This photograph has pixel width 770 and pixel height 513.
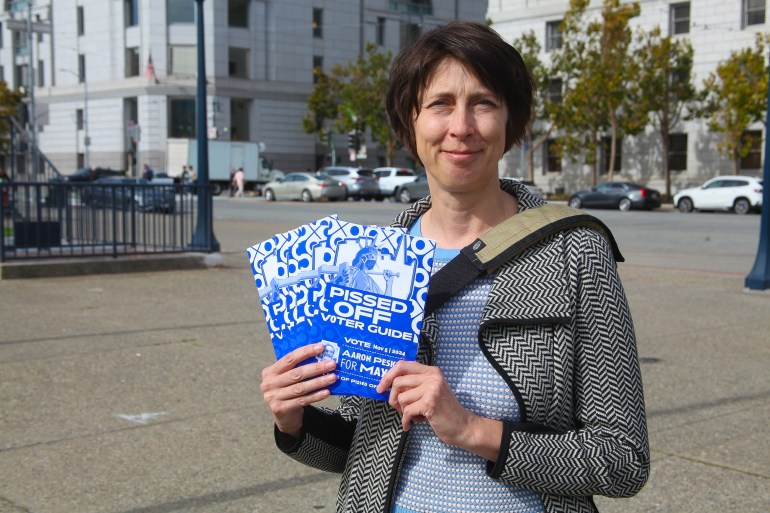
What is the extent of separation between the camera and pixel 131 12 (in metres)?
65.2

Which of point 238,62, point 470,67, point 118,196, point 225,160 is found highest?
point 238,62

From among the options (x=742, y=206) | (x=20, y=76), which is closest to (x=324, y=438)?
(x=742, y=206)

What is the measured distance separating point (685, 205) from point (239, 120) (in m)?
34.7

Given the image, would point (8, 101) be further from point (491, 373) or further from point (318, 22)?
point (491, 373)

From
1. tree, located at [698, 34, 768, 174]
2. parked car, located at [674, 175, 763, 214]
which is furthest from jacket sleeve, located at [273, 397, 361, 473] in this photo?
tree, located at [698, 34, 768, 174]

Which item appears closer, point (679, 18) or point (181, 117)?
point (679, 18)

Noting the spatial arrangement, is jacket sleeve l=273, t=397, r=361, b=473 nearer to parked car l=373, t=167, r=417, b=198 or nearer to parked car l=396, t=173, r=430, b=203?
parked car l=396, t=173, r=430, b=203

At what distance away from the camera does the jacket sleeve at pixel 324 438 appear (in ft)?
7.38

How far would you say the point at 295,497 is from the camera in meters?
4.72

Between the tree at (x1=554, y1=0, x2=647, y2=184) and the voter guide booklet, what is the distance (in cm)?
4312

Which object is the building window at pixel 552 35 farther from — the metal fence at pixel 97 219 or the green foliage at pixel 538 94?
the metal fence at pixel 97 219

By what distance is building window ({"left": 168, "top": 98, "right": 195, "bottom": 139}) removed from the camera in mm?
63469

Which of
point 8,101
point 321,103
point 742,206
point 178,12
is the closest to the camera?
point 742,206

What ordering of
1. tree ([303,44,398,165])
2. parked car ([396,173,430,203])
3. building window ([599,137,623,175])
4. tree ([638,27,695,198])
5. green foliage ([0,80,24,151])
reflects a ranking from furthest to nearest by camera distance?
1. tree ([303,44,398,165])
2. green foliage ([0,80,24,151])
3. building window ([599,137,623,175])
4. tree ([638,27,695,198])
5. parked car ([396,173,430,203])
